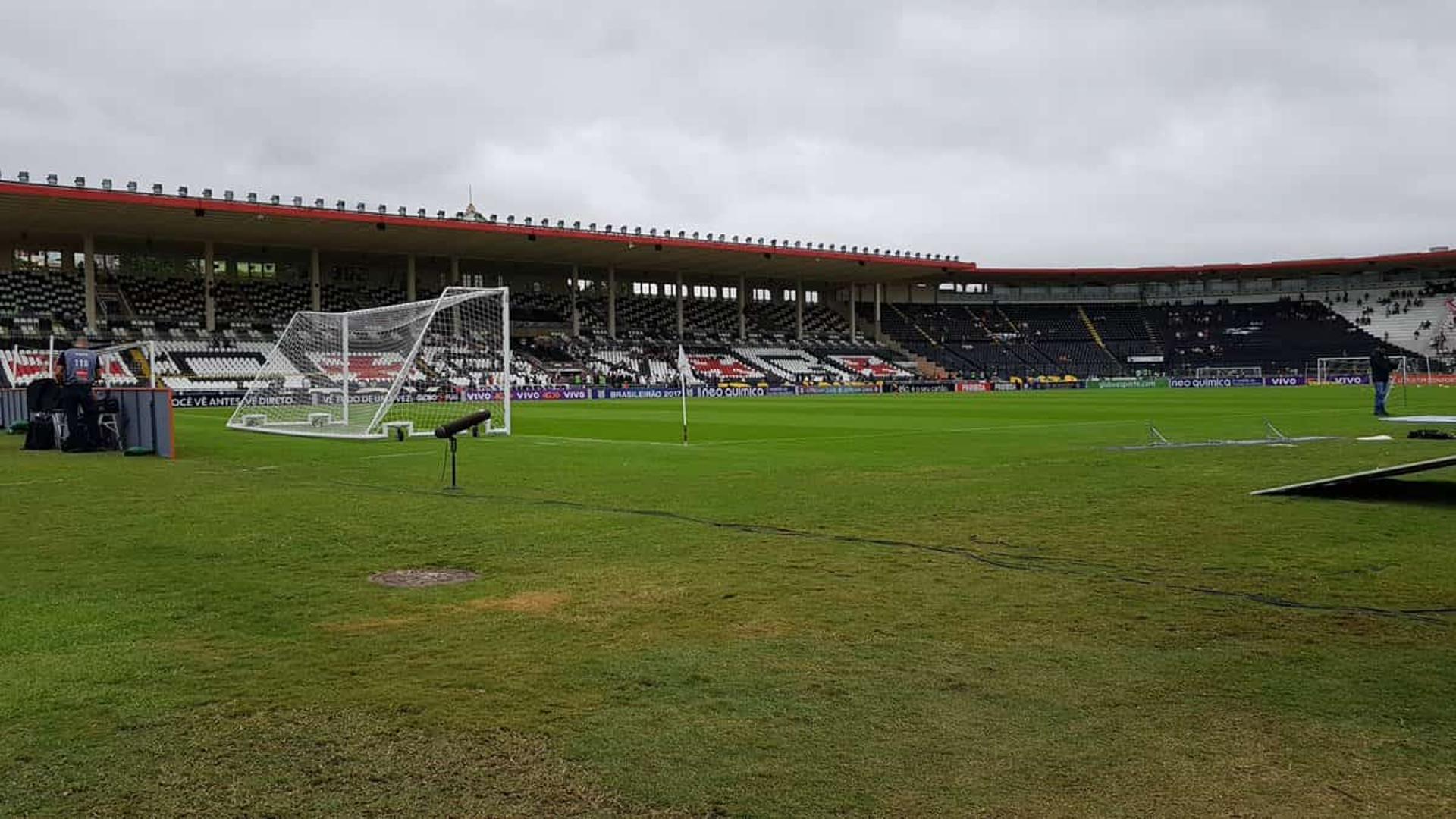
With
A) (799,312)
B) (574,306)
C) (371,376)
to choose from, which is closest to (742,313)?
(799,312)

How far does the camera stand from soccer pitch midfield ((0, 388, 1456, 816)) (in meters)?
4.20

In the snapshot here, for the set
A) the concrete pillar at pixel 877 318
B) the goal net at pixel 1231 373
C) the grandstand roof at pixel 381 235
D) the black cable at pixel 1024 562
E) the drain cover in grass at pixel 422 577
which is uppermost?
the grandstand roof at pixel 381 235

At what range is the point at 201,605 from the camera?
24.3ft

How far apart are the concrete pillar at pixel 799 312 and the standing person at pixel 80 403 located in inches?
2770

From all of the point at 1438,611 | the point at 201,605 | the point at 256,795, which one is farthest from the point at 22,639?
the point at 1438,611

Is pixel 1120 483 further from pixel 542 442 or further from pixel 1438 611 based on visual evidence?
pixel 542 442

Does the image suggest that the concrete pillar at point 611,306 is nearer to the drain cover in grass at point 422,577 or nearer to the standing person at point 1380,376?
the standing person at point 1380,376

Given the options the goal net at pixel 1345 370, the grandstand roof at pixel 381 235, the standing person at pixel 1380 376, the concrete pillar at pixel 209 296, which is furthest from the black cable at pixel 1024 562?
the goal net at pixel 1345 370

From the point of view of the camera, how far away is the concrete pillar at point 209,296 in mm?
65875

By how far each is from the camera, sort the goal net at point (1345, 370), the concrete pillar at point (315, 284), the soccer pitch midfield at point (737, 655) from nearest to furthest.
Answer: the soccer pitch midfield at point (737, 655) < the concrete pillar at point (315, 284) < the goal net at point (1345, 370)

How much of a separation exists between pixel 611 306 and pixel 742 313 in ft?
41.4

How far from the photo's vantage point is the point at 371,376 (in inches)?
1267

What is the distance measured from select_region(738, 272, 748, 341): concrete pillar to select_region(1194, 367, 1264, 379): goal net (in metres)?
36.0

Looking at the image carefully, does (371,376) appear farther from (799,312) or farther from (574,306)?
(799,312)
